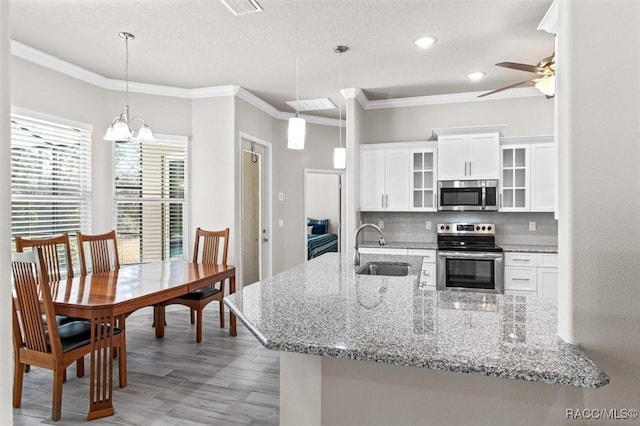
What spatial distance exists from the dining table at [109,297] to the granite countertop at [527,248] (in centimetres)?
325

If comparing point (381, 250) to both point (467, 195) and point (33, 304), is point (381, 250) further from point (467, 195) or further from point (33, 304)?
point (33, 304)

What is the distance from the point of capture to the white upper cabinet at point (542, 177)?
4.51 m

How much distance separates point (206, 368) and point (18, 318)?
1385 millimetres

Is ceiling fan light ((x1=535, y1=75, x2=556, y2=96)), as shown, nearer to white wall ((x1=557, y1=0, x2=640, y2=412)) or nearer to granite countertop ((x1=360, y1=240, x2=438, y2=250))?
granite countertop ((x1=360, y1=240, x2=438, y2=250))

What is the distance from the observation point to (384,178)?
5.07 m

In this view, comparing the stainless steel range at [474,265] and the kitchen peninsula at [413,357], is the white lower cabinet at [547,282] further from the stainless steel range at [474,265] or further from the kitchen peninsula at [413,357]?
the kitchen peninsula at [413,357]

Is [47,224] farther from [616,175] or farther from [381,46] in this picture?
[616,175]

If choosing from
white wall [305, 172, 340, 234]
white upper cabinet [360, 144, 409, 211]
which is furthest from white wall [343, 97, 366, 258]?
white wall [305, 172, 340, 234]

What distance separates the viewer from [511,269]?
171 inches

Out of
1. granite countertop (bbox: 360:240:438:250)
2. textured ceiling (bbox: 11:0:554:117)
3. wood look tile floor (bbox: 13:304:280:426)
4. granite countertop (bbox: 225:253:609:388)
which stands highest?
textured ceiling (bbox: 11:0:554:117)

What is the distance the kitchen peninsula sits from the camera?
3.61ft

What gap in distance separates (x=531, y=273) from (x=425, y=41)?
9.13 feet

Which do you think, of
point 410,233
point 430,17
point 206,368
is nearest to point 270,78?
point 430,17

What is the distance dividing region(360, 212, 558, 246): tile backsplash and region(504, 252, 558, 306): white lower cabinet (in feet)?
1.92
